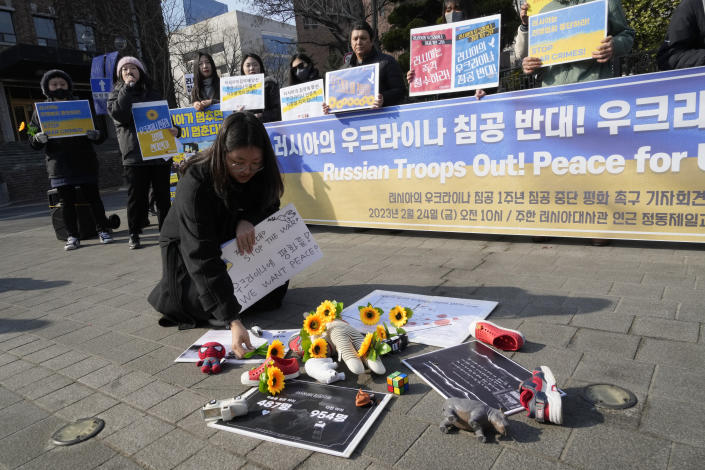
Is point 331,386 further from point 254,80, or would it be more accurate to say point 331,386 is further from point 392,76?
point 254,80

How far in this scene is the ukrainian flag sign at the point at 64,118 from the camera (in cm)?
604

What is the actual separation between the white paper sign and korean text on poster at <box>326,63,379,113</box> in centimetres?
231

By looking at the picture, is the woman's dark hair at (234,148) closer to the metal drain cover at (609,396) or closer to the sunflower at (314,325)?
the sunflower at (314,325)

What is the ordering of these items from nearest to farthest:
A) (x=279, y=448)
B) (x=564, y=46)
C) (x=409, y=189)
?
(x=279, y=448) < (x=564, y=46) < (x=409, y=189)

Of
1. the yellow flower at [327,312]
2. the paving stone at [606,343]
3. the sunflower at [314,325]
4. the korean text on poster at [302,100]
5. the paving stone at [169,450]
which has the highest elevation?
the korean text on poster at [302,100]

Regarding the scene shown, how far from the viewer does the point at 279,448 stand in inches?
72.6

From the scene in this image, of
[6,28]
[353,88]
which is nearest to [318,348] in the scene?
[353,88]

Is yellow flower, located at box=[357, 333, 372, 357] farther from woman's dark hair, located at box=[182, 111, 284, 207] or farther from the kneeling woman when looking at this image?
woman's dark hair, located at box=[182, 111, 284, 207]

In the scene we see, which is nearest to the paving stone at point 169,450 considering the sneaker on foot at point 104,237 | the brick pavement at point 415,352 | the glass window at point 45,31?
the brick pavement at point 415,352

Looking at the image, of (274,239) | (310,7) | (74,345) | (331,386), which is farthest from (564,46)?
(310,7)

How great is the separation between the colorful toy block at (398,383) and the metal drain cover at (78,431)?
1295mm

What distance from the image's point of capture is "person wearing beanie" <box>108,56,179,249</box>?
5.79 meters

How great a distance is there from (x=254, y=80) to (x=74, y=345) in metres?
4.30

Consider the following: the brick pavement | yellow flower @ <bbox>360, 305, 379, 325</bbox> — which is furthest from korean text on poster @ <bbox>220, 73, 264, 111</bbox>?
yellow flower @ <bbox>360, 305, 379, 325</bbox>
